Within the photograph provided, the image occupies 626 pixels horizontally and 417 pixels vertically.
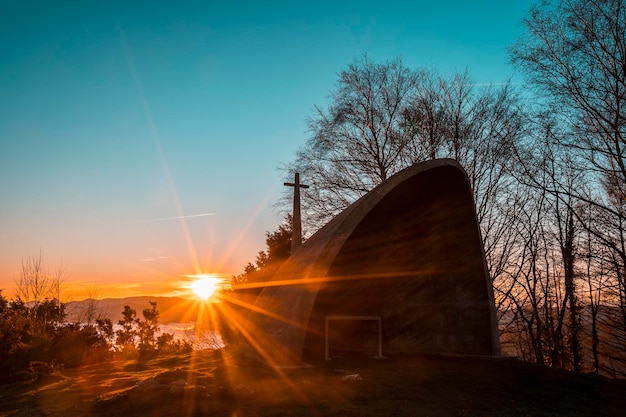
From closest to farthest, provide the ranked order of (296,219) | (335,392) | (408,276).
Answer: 1. (335,392)
2. (408,276)
3. (296,219)

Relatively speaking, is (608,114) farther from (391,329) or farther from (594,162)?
(391,329)

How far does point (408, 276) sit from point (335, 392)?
17.4 ft

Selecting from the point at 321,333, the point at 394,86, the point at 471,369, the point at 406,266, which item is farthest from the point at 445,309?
the point at 394,86

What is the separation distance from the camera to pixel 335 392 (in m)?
6.56

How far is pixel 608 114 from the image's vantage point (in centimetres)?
1051

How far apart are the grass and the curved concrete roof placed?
3.49ft

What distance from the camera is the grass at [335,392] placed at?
5699 mm

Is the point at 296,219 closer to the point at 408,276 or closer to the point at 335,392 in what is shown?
the point at 408,276

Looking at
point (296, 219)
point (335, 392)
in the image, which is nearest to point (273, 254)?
point (296, 219)

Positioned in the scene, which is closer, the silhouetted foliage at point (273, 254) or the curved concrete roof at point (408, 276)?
the curved concrete roof at point (408, 276)

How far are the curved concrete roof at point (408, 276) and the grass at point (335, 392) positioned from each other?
41.9 inches

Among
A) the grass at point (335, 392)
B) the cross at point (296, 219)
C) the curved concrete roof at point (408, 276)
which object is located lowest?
the grass at point (335, 392)

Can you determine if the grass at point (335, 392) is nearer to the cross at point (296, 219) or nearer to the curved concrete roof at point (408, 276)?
the curved concrete roof at point (408, 276)

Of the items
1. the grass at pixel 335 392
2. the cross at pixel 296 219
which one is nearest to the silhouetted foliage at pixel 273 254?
the cross at pixel 296 219
